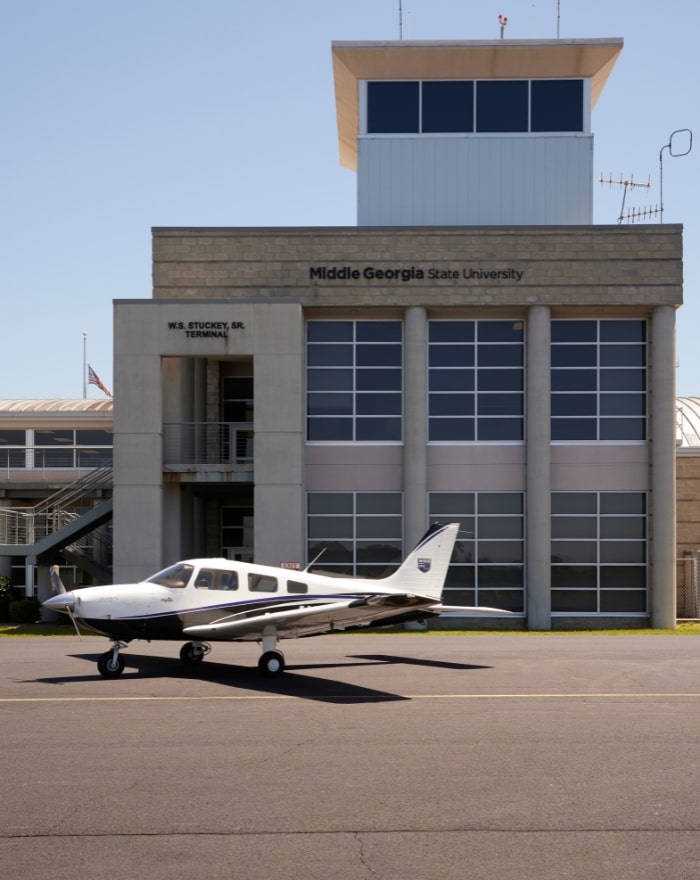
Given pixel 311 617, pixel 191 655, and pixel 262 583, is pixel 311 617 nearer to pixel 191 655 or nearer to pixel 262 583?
pixel 262 583

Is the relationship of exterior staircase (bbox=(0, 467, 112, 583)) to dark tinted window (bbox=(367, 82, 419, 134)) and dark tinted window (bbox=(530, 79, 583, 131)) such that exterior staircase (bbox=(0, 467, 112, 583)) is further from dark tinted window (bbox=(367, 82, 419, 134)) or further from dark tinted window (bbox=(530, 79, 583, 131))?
dark tinted window (bbox=(530, 79, 583, 131))

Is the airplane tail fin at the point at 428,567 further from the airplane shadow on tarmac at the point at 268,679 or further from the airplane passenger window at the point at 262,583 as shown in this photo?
the airplane passenger window at the point at 262,583

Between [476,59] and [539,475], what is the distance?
44.0 ft

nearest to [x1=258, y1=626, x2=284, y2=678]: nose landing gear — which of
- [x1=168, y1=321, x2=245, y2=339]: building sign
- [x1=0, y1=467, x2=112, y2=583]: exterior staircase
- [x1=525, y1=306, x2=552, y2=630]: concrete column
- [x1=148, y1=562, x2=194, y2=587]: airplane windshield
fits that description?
[x1=148, y1=562, x2=194, y2=587]: airplane windshield

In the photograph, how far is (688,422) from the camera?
46250mm

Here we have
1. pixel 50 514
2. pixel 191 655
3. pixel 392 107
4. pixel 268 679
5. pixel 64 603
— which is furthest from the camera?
pixel 392 107

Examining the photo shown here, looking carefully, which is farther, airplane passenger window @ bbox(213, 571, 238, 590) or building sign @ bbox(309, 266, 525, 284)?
building sign @ bbox(309, 266, 525, 284)

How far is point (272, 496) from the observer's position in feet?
102

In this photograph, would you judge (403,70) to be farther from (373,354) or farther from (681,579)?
(681,579)

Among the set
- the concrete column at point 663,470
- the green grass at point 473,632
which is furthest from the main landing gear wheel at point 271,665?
the concrete column at point 663,470

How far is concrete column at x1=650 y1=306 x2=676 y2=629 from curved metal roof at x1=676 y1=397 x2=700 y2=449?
30.8 ft

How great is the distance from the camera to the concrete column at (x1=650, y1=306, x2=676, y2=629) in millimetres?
31656

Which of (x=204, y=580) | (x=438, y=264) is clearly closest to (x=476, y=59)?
(x=438, y=264)

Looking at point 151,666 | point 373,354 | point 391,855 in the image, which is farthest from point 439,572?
point 373,354
